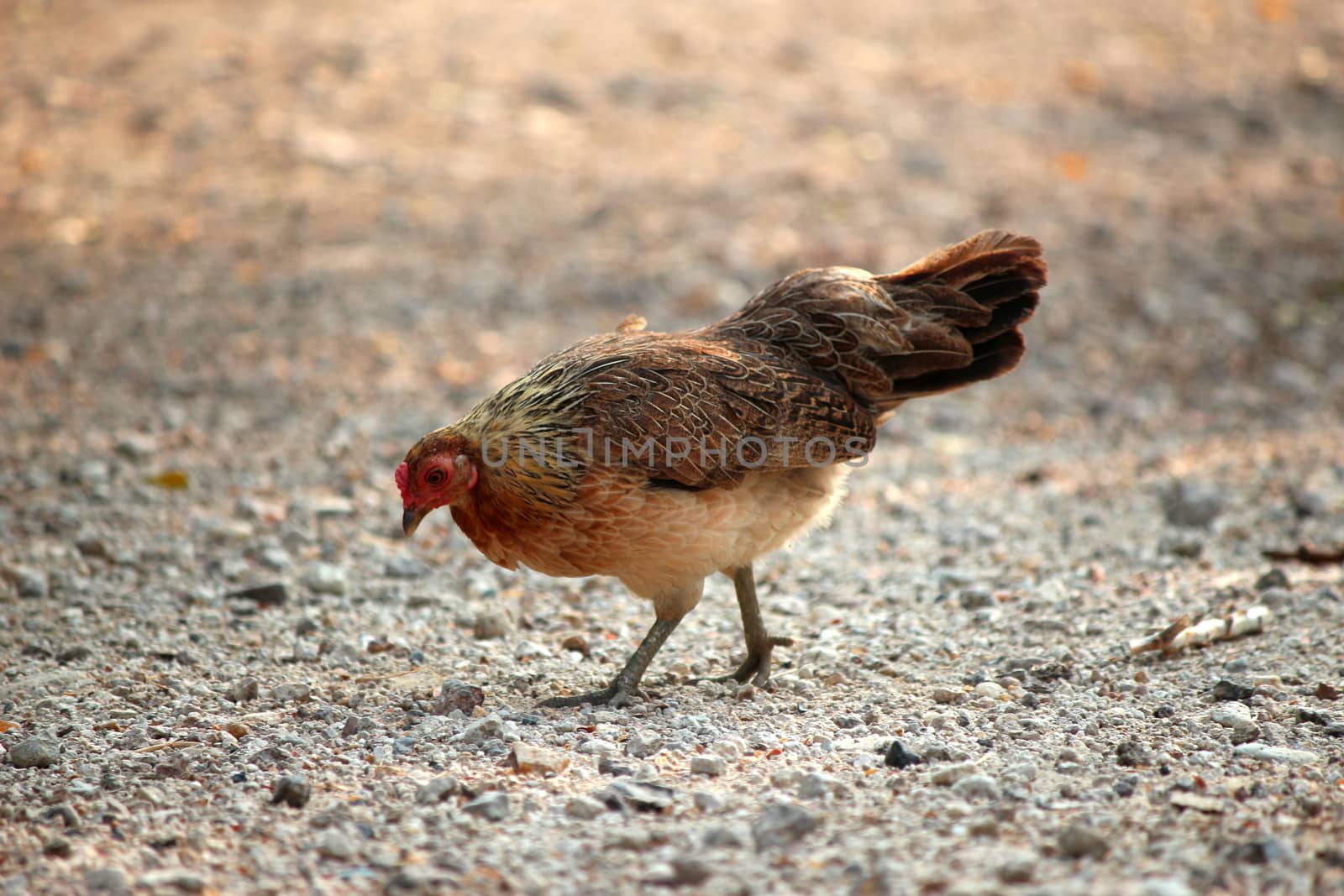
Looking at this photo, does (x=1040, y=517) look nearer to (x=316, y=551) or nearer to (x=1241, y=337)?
(x=1241, y=337)

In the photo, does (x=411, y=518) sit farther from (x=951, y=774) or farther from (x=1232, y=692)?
(x=1232, y=692)

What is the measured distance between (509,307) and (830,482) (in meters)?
4.38

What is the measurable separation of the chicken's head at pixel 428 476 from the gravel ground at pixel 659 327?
70cm

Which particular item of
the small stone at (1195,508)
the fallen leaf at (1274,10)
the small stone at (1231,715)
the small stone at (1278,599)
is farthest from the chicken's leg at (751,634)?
the fallen leaf at (1274,10)

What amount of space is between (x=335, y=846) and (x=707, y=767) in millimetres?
1144

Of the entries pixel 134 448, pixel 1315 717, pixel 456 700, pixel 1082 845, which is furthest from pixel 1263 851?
pixel 134 448

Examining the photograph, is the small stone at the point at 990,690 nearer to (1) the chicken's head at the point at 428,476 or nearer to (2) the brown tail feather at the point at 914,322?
(2) the brown tail feather at the point at 914,322

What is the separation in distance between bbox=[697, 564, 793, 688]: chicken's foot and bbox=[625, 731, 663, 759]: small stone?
0.82m

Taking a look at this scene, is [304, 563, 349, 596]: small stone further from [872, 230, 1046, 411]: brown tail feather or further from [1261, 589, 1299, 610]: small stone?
→ [1261, 589, 1299, 610]: small stone

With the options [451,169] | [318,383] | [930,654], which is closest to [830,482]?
[930,654]

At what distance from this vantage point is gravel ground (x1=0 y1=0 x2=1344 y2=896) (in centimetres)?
364

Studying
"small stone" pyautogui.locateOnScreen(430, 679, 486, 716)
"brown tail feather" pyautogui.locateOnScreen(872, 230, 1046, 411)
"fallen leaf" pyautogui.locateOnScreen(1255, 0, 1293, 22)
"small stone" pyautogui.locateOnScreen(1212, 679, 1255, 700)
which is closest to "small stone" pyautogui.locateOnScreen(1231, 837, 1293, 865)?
"small stone" pyautogui.locateOnScreen(1212, 679, 1255, 700)

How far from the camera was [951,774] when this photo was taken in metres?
3.84

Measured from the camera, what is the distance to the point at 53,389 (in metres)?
7.62
